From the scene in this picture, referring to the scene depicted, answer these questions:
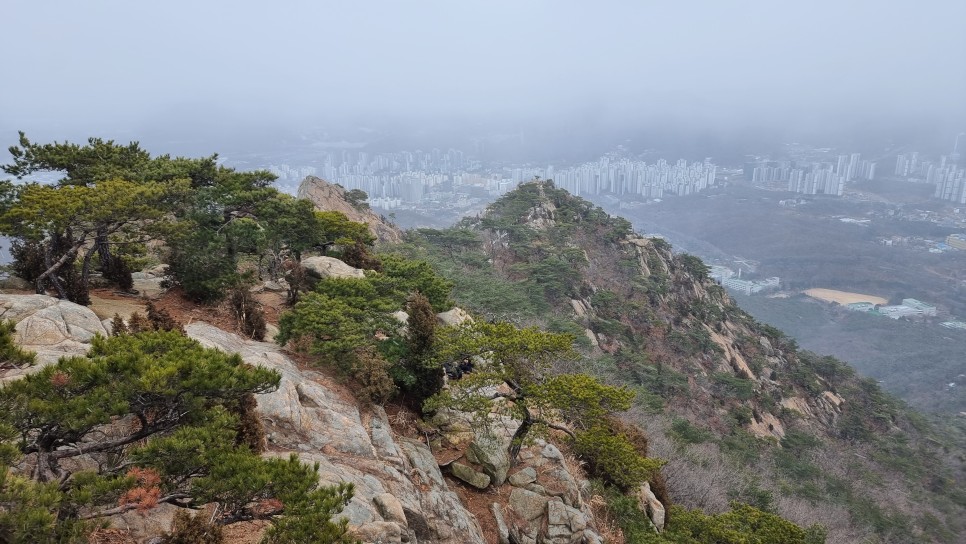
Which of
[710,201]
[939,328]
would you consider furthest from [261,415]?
[710,201]

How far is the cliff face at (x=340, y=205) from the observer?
35906 mm

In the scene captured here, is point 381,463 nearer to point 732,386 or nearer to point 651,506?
point 651,506

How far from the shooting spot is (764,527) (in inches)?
400

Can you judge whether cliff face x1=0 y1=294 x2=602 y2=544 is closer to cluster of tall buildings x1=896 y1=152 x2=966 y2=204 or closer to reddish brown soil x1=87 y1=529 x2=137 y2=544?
reddish brown soil x1=87 y1=529 x2=137 y2=544

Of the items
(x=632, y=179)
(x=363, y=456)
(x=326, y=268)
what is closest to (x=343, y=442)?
(x=363, y=456)

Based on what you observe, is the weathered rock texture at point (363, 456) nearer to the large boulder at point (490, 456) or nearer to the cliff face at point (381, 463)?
the cliff face at point (381, 463)

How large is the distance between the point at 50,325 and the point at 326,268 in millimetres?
7197

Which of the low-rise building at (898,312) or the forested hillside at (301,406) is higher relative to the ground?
the forested hillside at (301,406)

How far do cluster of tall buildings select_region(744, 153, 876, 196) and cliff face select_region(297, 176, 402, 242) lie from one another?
163 meters

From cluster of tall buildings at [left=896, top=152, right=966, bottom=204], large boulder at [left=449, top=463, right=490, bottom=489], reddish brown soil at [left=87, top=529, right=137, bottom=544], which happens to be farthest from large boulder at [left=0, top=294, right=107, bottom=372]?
cluster of tall buildings at [left=896, top=152, right=966, bottom=204]

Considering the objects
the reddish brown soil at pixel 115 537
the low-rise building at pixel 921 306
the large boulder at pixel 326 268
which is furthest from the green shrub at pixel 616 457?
the low-rise building at pixel 921 306

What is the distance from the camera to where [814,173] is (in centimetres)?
17000

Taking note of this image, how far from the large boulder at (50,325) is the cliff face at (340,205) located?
2708 cm

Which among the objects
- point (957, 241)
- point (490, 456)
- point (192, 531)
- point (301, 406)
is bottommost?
point (957, 241)
